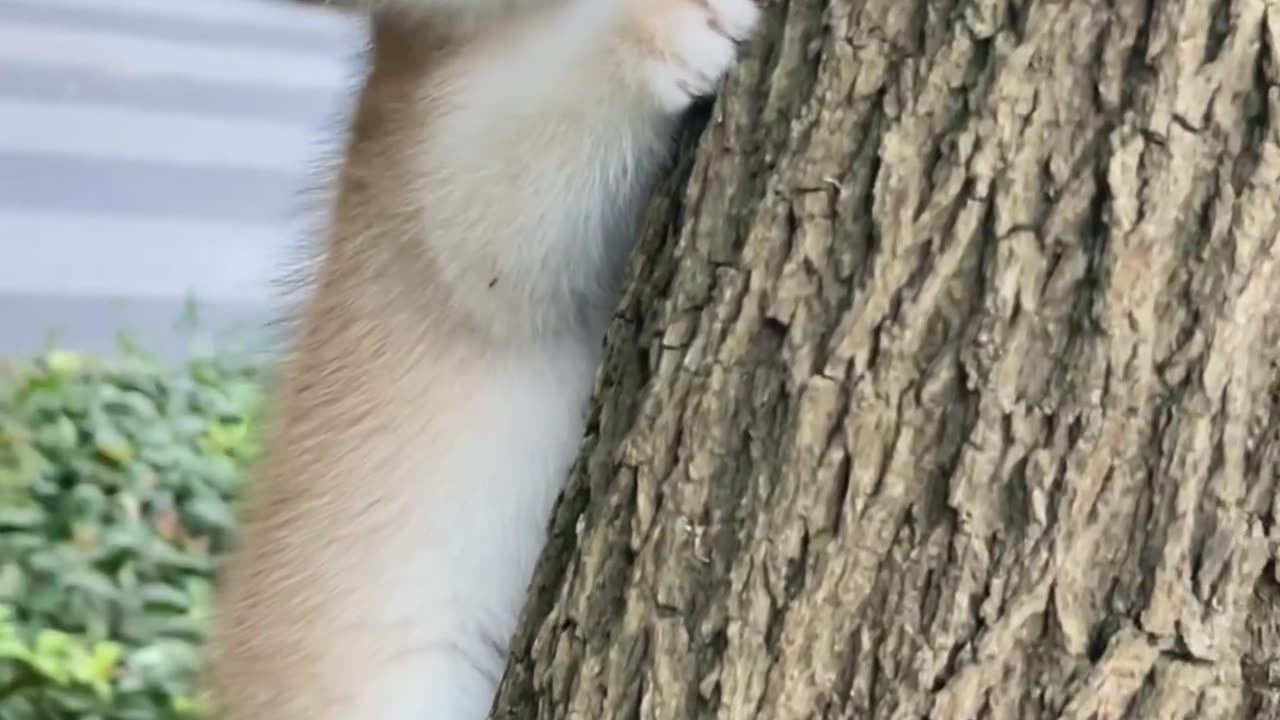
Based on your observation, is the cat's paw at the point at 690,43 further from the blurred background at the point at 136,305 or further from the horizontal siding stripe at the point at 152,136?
the horizontal siding stripe at the point at 152,136

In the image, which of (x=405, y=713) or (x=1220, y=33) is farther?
(x=405, y=713)

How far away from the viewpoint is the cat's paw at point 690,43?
1425 millimetres

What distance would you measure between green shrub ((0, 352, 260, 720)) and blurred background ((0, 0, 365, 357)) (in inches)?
18.2

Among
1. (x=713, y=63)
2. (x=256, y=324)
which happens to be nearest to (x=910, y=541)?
(x=713, y=63)

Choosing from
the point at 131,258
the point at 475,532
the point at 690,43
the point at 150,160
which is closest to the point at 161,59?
the point at 150,160

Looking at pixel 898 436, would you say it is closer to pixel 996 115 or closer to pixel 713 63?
pixel 996 115

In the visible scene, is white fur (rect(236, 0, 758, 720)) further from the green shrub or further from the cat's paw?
the green shrub

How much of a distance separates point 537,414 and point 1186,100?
33.0 inches

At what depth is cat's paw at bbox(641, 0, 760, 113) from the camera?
1.42 meters

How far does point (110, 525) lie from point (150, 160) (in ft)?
7.47

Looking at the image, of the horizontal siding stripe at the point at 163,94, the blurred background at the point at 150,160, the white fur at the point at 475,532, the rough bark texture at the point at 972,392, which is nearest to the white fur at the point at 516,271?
the white fur at the point at 475,532

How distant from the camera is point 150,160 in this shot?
5.82 metres

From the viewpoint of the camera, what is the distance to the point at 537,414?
5.75 ft

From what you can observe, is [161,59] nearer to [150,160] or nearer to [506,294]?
[150,160]
